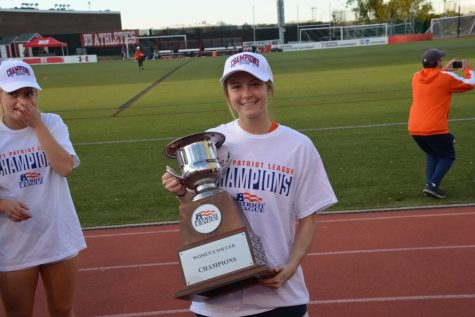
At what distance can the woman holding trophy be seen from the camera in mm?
2205

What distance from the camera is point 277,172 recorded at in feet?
7.34

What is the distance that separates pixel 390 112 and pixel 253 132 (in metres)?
12.2

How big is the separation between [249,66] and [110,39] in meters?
77.1

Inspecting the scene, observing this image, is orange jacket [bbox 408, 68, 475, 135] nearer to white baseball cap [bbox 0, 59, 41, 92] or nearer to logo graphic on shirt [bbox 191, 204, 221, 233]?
white baseball cap [bbox 0, 59, 41, 92]

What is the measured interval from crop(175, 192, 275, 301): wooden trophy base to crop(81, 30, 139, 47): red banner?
2923 inches

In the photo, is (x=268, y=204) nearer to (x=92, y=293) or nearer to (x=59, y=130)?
(x=59, y=130)

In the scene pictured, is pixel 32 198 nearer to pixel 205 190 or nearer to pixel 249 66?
pixel 205 190

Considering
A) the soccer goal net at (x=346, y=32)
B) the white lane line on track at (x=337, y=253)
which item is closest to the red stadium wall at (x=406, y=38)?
the soccer goal net at (x=346, y=32)

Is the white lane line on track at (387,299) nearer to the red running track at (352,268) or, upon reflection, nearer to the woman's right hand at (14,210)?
the red running track at (352,268)

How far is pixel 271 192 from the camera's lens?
2234 mm

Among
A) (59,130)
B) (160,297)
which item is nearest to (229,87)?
(59,130)

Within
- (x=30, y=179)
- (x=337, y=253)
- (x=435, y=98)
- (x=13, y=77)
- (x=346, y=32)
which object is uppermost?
(x=13, y=77)

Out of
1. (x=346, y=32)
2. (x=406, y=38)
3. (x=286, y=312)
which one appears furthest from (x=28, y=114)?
(x=346, y=32)

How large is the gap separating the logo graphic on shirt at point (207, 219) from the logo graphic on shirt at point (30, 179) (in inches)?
50.6
